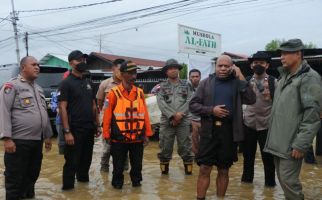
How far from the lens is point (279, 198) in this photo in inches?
214

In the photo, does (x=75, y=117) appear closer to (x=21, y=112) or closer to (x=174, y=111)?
(x=21, y=112)

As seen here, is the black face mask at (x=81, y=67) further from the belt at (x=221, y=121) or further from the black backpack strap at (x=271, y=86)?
the black backpack strap at (x=271, y=86)

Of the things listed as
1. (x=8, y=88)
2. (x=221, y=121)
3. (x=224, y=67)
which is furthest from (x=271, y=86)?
(x=8, y=88)

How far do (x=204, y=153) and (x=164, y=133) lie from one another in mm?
1971

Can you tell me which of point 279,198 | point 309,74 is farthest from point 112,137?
point 309,74

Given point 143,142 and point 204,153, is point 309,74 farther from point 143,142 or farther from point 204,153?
point 143,142

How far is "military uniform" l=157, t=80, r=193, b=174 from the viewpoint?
22.0 ft

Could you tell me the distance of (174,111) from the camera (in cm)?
665

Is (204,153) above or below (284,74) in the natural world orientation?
below

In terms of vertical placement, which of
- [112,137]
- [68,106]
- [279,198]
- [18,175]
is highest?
[68,106]

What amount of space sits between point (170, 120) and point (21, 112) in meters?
2.46

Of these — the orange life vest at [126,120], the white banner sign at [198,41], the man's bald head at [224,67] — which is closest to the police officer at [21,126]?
the orange life vest at [126,120]

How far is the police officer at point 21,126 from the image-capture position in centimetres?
490

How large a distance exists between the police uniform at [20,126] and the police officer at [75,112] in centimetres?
54
